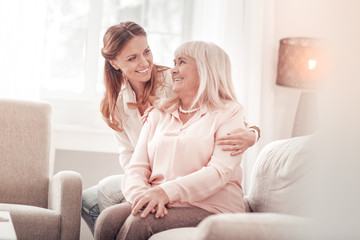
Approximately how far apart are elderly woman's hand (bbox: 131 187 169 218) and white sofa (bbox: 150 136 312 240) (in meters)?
0.10

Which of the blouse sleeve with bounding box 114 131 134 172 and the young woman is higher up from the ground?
the young woman

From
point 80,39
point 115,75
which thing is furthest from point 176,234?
point 80,39

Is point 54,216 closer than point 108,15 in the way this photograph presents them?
Yes

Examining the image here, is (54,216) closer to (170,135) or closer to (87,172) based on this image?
(170,135)

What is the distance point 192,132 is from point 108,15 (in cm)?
195

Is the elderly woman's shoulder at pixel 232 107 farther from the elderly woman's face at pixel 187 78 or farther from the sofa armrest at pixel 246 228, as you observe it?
the sofa armrest at pixel 246 228

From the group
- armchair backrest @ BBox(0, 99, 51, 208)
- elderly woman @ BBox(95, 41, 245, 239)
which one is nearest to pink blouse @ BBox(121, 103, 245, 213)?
elderly woman @ BBox(95, 41, 245, 239)

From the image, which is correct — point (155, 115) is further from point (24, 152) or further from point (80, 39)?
point (80, 39)

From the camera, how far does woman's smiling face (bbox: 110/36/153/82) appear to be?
7.55 feet

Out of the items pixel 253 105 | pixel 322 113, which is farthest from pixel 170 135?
pixel 253 105

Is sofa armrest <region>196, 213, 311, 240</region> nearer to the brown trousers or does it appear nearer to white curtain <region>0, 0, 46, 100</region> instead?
the brown trousers

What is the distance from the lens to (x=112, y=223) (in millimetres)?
Answer: 1721

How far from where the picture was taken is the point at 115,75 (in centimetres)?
244

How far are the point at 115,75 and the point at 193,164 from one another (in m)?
0.77
